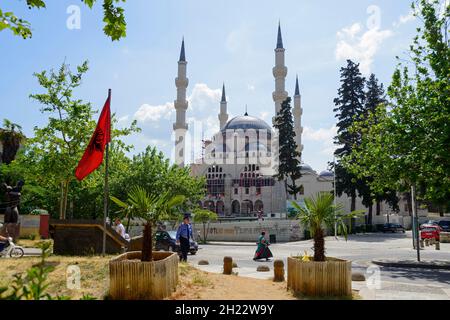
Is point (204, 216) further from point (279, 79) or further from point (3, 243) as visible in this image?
point (279, 79)

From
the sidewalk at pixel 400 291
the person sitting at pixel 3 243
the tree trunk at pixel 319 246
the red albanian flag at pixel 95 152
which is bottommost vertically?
the sidewalk at pixel 400 291

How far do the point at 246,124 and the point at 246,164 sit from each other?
420 inches

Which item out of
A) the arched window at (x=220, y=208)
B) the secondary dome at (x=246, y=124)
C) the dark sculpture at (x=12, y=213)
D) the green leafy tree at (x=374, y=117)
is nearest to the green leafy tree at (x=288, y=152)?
the green leafy tree at (x=374, y=117)

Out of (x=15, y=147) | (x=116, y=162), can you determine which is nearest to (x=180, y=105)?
(x=15, y=147)

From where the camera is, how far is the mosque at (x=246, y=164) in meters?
71.6

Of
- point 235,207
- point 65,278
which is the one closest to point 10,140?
point 65,278

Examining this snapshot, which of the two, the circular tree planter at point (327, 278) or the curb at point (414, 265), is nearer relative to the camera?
the circular tree planter at point (327, 278)

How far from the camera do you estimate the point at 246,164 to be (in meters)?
83.7

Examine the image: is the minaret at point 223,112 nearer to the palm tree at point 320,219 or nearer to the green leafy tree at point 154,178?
the green leafy tree at point 154,178

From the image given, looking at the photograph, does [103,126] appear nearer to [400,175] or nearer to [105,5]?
[105,5]

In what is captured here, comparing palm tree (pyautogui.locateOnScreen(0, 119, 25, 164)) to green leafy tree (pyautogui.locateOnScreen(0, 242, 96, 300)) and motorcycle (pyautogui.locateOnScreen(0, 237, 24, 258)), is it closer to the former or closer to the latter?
motorcycle (pyautogui.locateOnScreen(0, 237, 24, 258))

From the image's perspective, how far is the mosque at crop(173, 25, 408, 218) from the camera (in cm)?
7156

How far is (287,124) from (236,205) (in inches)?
1260

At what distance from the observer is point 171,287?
8.71 m
